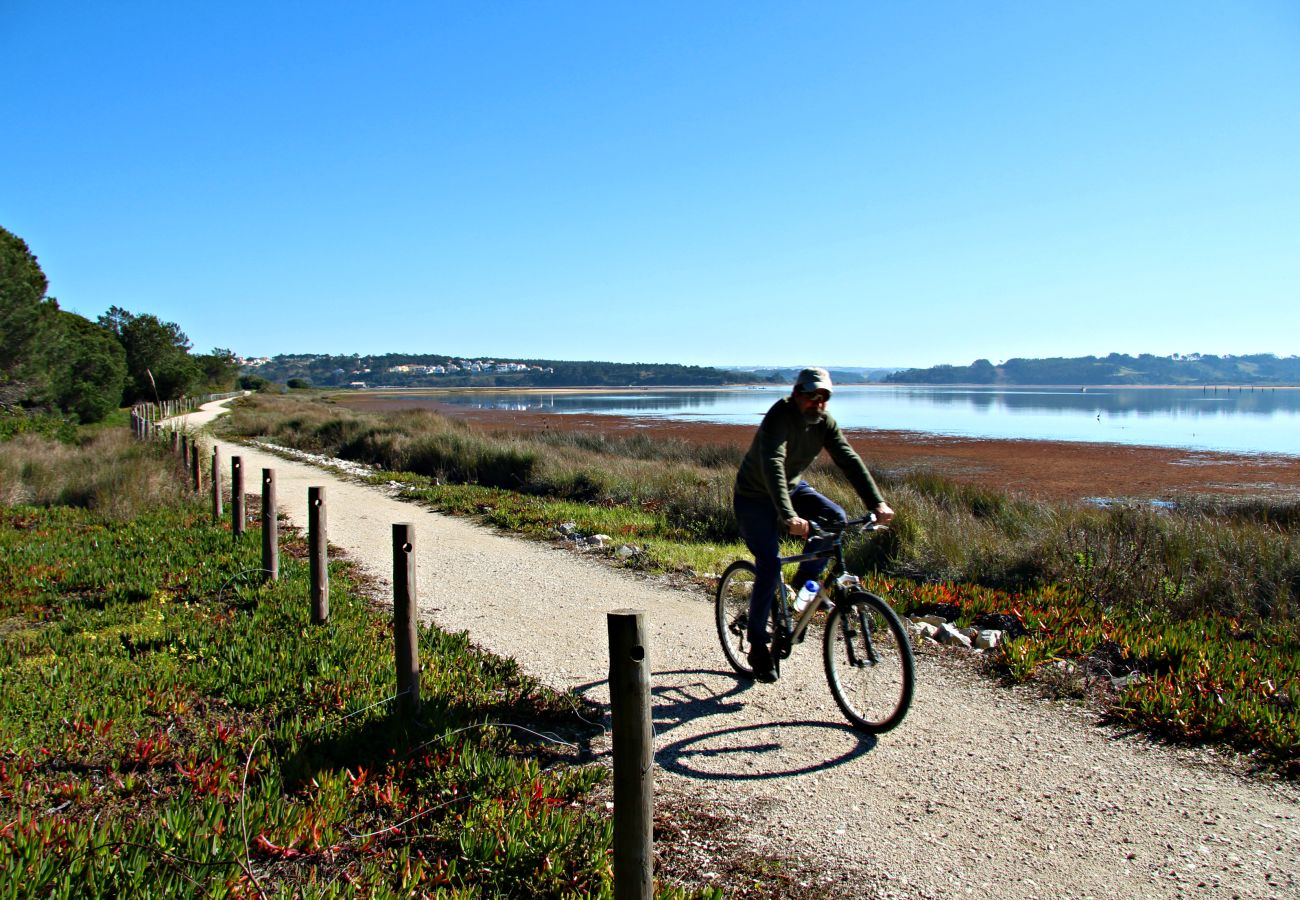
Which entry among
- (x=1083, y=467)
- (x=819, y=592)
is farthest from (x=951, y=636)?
(x=1083, y=467)

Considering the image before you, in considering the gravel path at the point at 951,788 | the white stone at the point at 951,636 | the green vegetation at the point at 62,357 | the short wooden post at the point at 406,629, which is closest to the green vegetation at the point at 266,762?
the short wooden post at the point at 406,629

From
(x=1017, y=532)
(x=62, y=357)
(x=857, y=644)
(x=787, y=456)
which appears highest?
(x=62, y=357)

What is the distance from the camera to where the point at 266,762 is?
153 inches

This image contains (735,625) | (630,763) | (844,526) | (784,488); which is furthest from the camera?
(735,625)

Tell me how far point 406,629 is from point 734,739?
6.32ft

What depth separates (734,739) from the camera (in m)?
4.59

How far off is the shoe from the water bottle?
0.33 metres

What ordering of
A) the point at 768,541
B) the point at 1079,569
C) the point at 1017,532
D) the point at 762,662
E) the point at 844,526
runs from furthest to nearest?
the point at 1017,532, the point at 1079,569, the point at 762,662, the point at 768,541, the point at 844,526

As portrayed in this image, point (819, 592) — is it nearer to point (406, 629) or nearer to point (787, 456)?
point (787, 456)

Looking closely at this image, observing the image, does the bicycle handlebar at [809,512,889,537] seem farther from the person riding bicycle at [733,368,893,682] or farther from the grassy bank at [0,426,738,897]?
the grassy bank at [0,426,738,897]

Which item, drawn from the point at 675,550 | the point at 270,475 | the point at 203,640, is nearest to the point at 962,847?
the point at 203,640

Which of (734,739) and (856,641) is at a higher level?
(856,641)

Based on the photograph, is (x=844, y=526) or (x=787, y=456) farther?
(x=787, y=456)

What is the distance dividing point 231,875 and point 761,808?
2.21 metres
